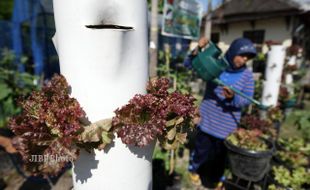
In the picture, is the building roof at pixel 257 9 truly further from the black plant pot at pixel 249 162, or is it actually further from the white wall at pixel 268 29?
the black plant pot at pixel 249 162

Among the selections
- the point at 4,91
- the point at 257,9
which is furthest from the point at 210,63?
the point at 257,9

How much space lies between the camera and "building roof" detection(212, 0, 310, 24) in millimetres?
9875

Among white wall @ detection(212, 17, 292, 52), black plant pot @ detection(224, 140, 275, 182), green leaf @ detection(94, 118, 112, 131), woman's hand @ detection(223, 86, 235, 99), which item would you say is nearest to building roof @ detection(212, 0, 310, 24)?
white wall @ detection(212, 17, 292, 52)

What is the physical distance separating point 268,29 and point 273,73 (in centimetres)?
758

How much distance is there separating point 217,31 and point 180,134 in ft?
45.9

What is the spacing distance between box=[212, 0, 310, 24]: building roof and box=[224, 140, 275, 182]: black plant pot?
25.1 ft

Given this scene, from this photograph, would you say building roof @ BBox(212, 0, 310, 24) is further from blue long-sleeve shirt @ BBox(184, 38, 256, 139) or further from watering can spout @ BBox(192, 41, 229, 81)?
watering can spout @ BBox(192, 41, 229, 81)

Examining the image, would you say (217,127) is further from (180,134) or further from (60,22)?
(60,22)

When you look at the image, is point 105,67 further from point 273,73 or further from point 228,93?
point 273,73

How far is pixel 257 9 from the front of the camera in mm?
11188

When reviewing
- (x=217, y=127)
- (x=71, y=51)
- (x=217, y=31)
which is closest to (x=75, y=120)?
(x=71, y=51)

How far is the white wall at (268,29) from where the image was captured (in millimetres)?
10648

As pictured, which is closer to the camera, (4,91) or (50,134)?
(50,134)

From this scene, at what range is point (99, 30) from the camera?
3.06ft
